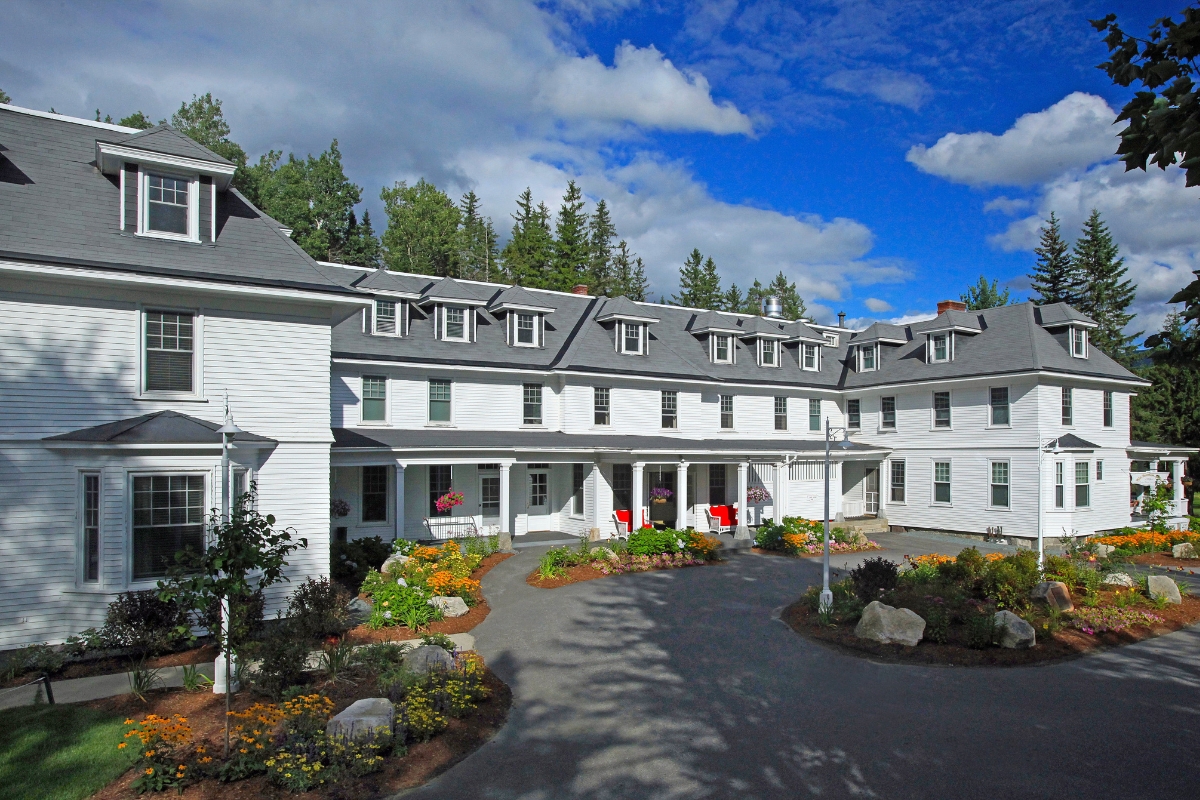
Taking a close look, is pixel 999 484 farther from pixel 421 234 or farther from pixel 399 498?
pixel 421 234

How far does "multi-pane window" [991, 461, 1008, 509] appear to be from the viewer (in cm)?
2527

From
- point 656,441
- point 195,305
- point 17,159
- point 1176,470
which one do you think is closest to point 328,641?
point 195,305

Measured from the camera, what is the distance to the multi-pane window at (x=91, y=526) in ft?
38.4

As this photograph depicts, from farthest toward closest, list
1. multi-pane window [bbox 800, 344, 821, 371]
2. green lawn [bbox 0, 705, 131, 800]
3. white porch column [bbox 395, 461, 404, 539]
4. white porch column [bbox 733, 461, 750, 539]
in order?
1. multi-pane window [bbox 800, 344, 821, 371]
2. white porch column [bbox 733, 461, 750, 539]
3. white porch column [bbox 395, 461, 404, 539]
4. green lawn [bbox 0, 705, 131, 800]

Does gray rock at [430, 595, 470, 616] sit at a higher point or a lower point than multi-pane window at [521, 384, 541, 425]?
lower

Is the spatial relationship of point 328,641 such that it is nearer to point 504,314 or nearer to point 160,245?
point 160,245

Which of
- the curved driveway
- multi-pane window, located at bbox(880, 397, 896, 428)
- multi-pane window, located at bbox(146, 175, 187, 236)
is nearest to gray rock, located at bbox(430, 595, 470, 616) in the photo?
the curved driveway

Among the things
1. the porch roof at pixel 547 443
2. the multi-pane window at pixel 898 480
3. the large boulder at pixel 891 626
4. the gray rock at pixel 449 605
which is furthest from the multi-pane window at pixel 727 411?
the gray rock at pixel 449 605

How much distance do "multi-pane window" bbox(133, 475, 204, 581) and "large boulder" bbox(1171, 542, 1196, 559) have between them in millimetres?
28293

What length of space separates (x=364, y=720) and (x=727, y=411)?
2222 centimetres

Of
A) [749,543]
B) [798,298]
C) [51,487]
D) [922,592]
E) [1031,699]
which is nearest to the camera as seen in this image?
[1031,699]

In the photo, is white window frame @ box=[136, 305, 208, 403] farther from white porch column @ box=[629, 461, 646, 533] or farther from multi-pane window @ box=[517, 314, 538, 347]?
white porch column @ box=[629, 461, 646, 533]

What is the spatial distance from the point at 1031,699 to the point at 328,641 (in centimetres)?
1123

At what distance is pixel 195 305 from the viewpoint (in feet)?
42.3
